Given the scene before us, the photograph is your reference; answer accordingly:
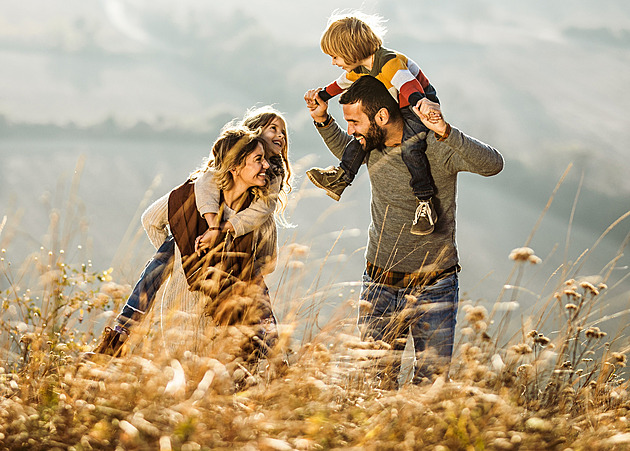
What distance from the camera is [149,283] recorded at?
3053 millimetres

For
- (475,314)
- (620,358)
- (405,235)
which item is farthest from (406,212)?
(620,358)

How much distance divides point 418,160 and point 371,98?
427 millimetres

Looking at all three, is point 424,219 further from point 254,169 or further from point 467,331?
point 254,169

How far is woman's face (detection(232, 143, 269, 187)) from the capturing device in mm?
2967

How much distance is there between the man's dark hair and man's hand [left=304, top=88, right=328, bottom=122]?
15 centimetres

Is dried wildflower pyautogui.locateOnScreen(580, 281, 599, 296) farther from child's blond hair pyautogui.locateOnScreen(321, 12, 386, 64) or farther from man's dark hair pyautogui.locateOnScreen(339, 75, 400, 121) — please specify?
child's blond hair pyautogui.locateOnScreen(321, 12, 386, 64)

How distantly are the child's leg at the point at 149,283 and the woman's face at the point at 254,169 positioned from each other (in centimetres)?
57

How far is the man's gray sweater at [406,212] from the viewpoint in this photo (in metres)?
2.91

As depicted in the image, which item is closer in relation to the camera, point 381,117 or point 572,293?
point 572,293

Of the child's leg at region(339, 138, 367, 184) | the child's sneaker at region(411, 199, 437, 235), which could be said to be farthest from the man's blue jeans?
the child's leg at region(339, 138, 367, 184)

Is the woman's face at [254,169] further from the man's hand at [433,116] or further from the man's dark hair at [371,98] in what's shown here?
the man's hand at [433,116]

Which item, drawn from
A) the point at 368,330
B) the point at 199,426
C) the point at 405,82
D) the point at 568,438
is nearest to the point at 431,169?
the point at 405,82

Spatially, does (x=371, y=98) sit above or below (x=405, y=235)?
above

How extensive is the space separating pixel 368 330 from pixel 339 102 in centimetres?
121
